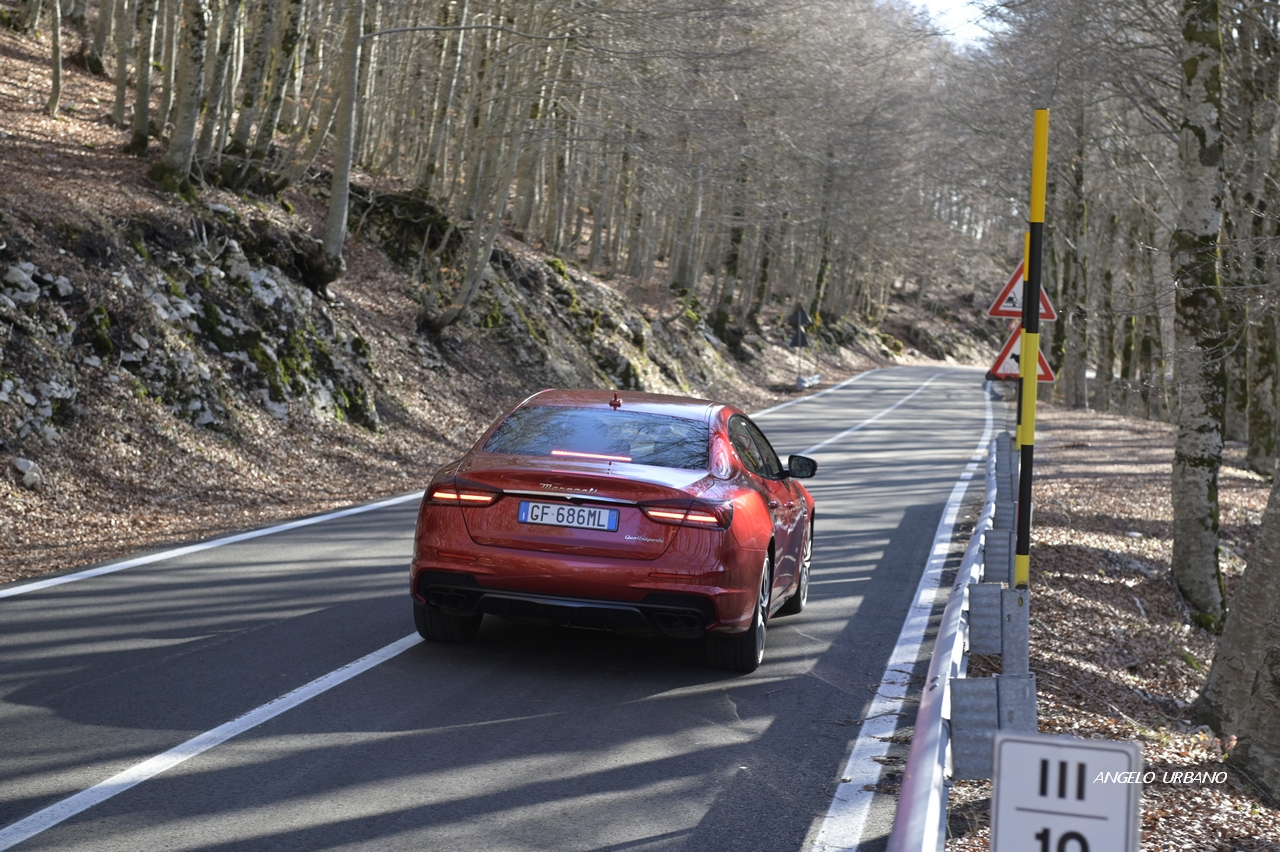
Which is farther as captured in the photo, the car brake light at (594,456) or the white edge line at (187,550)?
the white edge line at (187,550)

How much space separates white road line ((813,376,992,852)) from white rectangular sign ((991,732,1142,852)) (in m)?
1.79

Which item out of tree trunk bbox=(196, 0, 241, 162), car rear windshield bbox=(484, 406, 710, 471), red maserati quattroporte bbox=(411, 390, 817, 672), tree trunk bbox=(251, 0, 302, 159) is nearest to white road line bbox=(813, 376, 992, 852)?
red maserati quattroporte bbox=(411, 390, 817, 672)

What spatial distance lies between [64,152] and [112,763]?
55.1 ft

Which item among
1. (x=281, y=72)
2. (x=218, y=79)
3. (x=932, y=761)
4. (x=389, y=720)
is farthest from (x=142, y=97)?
(x=932, y=761)

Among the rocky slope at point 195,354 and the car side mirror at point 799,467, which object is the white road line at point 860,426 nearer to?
the rocky slope at point 195,354

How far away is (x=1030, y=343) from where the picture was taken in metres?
5.95

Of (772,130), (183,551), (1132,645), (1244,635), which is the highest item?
(772,130)

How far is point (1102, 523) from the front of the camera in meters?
15.8

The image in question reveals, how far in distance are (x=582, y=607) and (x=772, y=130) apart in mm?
40428

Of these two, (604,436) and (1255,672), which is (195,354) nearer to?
(604,436)

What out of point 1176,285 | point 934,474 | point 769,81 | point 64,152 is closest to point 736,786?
point 1176,285

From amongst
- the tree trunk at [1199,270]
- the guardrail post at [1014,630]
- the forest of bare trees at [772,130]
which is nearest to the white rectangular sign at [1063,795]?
the guardrail post at [1014,630]

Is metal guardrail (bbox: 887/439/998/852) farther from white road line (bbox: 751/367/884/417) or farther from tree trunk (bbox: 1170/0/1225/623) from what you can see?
white road line (bbox: 751/367/884/417)

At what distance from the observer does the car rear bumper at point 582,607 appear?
20.7 feet
